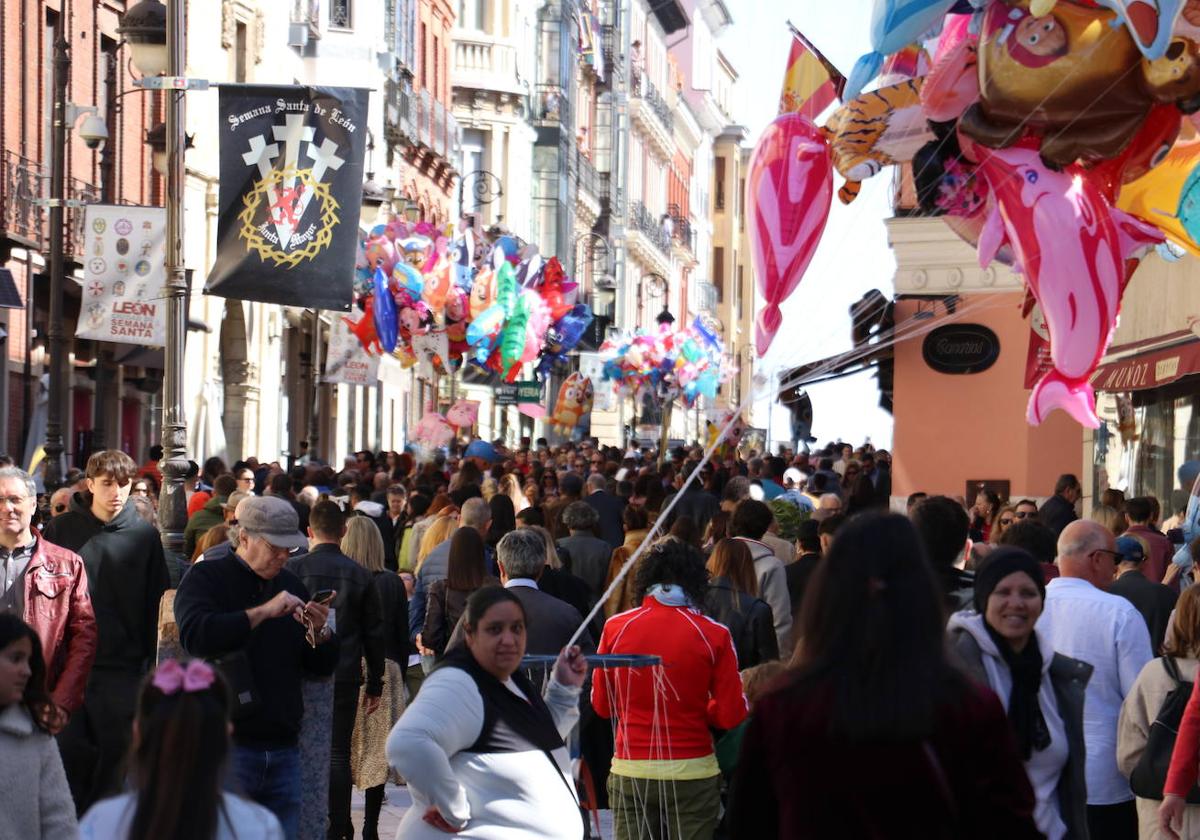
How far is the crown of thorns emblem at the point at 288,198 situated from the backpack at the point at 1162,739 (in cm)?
758

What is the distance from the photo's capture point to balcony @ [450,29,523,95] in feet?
186

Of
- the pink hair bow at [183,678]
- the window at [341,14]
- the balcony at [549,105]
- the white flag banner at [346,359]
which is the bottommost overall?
A: the pink hair bow at [183,678]

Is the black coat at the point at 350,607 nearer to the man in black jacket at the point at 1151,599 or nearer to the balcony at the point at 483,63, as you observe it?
the man in black jacket at the point at 1151,599

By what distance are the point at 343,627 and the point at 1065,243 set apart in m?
4.29

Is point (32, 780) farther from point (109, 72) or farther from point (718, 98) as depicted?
point (718, 98)

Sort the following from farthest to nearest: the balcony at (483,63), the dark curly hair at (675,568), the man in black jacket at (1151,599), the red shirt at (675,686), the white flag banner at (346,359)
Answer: the balcony at (483,63) < the white flag banner at (346,359) < the man in black jacket at (1151,599) < the dark curly hair at (675,568) < the red shirt at (675,686)

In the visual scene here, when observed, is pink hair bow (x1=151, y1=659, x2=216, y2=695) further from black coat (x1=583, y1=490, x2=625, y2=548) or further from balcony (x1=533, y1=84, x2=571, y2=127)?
balcony (x1=533, y1=84, x2=571, y2=127)

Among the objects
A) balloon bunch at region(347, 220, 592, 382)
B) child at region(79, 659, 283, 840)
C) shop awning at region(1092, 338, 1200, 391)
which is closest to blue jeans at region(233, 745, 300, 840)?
child at region(79, 659, 283, 840)

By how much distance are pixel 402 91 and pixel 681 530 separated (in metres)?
36.4

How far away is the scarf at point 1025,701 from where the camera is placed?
586 centimetres

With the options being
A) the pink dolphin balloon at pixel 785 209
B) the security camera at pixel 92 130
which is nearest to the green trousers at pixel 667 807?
the pink dolphin balloon at pixel 785 209

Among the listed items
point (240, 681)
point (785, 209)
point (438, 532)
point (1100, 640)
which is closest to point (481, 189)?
point (785, 209)

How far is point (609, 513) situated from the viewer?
52.3 ft

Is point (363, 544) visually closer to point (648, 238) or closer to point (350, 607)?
point (350, 607)
